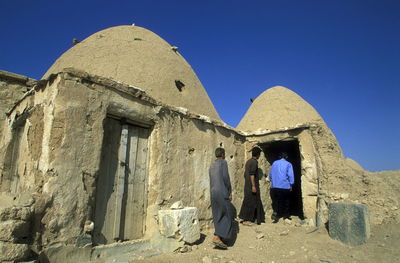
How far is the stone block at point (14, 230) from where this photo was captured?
242 centimetres

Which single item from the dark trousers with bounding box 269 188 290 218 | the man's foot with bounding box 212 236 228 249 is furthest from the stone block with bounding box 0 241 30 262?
the dark trousers with bounding box 269 188 290 218

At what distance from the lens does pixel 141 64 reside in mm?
8586

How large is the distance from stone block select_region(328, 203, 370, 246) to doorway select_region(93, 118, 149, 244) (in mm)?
2941

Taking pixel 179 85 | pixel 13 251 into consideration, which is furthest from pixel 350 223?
pixel 179 85

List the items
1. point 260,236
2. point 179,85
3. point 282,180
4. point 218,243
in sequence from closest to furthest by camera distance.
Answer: point 218,243
point 260,236
point 282,180
point 179,85

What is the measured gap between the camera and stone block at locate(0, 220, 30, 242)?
2.42 metres

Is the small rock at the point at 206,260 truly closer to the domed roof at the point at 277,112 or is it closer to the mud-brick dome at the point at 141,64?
the mud-brick dome at the point at 141,64

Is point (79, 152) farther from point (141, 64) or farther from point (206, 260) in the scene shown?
point (141, 64)

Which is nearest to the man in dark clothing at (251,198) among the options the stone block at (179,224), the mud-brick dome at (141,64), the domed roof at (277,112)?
the stone block at (179,224)

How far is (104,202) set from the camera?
3.54 metres

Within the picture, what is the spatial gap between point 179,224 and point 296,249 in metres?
1.77

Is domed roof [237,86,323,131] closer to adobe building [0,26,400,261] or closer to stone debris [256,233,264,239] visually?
adobe building [0,26,400,261]

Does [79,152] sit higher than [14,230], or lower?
higher

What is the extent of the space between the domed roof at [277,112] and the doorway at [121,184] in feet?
26.8
